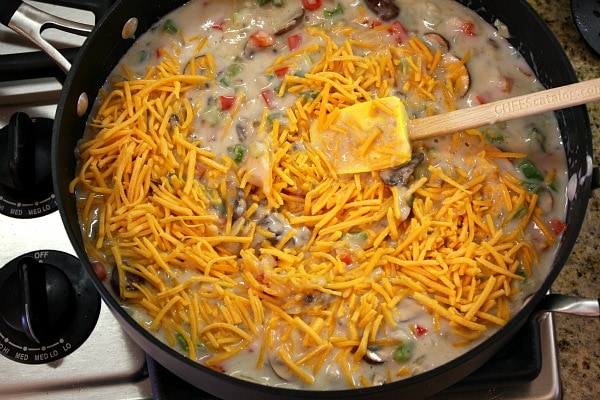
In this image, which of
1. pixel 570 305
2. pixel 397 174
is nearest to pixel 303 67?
pixel 397 174

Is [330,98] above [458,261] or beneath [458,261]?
above

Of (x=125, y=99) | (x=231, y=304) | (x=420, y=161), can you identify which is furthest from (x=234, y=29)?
(x=231, y=304)

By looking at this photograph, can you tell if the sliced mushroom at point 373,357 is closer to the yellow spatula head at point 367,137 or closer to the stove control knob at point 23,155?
the yellow spatula head at point 367,137

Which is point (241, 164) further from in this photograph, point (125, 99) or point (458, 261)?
point (458, 261)

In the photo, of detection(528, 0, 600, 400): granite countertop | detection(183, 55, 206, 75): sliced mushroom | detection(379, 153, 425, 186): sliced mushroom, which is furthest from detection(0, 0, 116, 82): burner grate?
detection(528, 0, 600, 400): granite countertop

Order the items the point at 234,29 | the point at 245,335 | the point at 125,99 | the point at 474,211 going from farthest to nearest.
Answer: the point at 234,29, the point at 125,99, the point at 474,211, the point at 245,335
